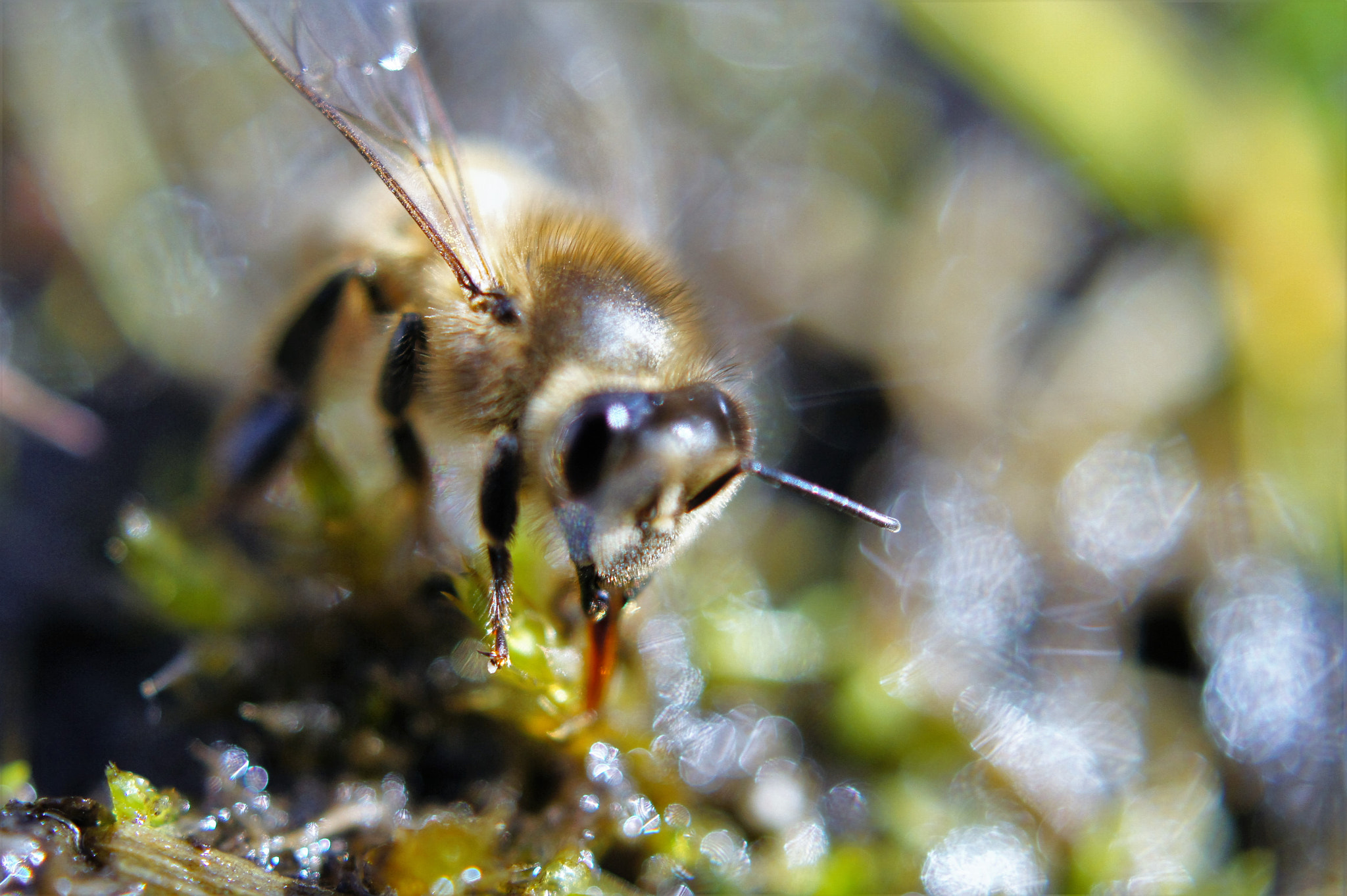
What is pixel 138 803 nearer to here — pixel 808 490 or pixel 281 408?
pixel 281 408

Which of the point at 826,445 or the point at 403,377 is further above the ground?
the point at 403,377

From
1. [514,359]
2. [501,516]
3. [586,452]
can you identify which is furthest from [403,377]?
[586,452]

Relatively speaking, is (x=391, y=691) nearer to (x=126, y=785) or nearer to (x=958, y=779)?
(x=126, y=785)

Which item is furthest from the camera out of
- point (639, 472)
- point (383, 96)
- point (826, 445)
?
point (826, 445)

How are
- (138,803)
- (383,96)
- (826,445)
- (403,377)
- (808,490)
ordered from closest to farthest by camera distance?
1. (138,803)
2. (808,490)
3. (403,377)
4. (383,96)
5. (826,445)

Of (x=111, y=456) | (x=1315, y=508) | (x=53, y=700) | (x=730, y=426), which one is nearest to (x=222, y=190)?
(x=111, y=456)

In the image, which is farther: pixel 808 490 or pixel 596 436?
pixel 808 490

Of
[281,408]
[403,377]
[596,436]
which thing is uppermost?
[596,436]
